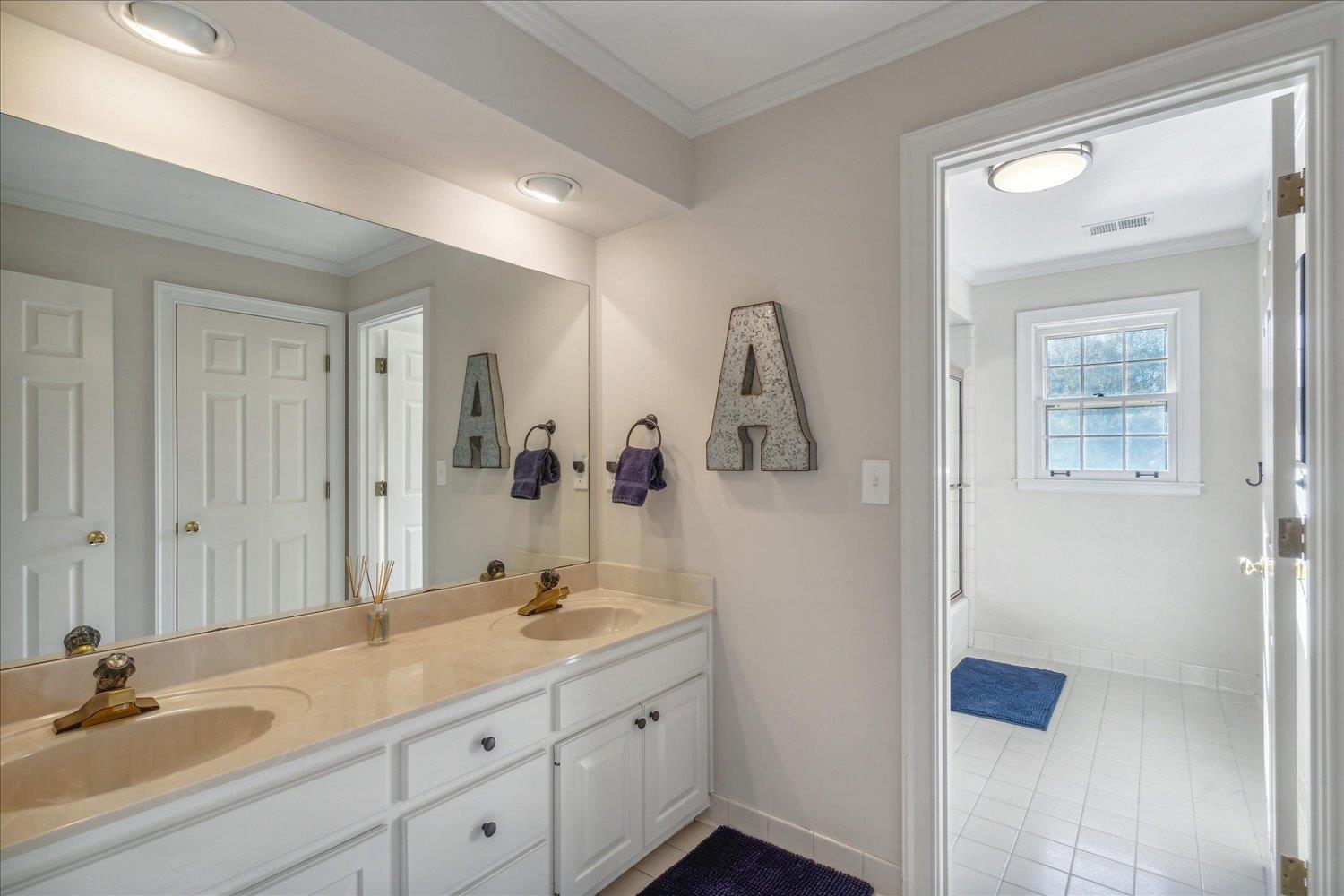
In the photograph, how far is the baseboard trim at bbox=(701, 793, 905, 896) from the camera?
186 centimetres

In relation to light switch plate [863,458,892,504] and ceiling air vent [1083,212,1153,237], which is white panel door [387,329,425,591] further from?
ceiling air vent [1083,212,1153,237]

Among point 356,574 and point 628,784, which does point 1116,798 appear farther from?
point 356,574

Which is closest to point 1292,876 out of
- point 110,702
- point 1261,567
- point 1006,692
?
point 1261,567

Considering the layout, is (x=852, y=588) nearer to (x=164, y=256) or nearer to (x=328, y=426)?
(x=328, y=426)

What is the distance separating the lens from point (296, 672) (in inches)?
61.3

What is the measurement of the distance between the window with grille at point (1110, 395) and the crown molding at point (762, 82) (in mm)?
2757

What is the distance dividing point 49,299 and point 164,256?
254 millimetres

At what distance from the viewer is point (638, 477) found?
2.32 metres

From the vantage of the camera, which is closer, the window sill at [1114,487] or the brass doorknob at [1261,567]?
the brass doorknob at [1261,567]

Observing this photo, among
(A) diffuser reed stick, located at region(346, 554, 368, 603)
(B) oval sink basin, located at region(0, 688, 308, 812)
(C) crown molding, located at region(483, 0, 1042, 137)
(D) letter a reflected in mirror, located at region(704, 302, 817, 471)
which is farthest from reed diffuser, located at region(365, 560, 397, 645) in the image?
(C) crown molding, located at region(483, 0, 1042, 137)

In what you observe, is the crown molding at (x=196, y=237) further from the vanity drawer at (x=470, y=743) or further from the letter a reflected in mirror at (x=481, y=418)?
the vanity drawer at (x=470, y=743)

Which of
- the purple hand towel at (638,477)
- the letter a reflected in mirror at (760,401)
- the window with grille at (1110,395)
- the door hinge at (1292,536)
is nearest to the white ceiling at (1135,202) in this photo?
the window with grille at (1110,395)

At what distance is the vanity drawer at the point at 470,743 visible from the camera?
1352 mm

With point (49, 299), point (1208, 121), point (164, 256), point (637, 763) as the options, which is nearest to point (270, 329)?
point (164, 256)
